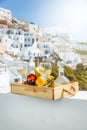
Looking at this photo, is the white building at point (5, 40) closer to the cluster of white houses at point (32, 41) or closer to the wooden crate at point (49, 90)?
the cluster of white houses at point (32, 41)

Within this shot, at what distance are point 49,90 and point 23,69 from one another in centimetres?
49

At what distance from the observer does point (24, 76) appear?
1735 millimetres

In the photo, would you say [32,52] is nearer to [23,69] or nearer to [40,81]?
[23,69]

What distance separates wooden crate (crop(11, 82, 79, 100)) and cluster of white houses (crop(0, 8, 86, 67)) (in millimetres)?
219

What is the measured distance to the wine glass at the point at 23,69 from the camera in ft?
5.70

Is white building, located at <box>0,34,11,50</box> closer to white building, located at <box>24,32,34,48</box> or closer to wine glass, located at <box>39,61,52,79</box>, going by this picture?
white building, located at <box>24,32,34,48</box>

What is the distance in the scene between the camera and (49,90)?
4.34 feet

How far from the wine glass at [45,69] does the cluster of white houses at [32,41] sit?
0.06 meters

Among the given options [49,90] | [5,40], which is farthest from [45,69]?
[5,40]

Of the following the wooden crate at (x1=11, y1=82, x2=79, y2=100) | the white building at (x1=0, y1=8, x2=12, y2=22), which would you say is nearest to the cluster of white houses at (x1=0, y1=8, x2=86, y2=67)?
the white building at (x1=0, y1=8, x2=12, y2=22)

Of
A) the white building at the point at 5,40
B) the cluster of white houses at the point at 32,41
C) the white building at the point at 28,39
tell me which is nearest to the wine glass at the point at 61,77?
the cluster of white houses at the point at 32,41

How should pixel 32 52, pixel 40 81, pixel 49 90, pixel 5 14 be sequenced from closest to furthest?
pixel 49 90 < pixel 40 81 < pixel 32 52 < pixel 5 14

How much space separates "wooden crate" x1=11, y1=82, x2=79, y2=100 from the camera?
1316 millimetres

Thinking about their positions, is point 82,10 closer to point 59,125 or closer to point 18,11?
point 18,11
